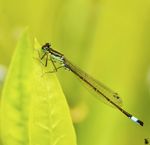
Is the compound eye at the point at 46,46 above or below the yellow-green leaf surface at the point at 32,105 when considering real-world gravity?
above

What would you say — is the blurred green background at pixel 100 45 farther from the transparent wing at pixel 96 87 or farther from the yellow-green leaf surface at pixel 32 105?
the yellow-green leaf surface at pixel 32 105

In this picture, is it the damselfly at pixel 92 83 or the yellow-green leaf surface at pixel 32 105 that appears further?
the damselfly at pixel 92 83

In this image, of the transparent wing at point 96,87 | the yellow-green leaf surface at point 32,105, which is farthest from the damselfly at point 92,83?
the yellow-green leaf surface at point 32,105

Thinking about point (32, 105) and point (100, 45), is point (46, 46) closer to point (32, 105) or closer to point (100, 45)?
point (100, 45)

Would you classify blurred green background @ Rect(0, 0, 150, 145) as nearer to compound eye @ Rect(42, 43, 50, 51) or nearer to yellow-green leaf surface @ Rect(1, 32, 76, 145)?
compound eye @ Rect(42, 43, 50, 51)

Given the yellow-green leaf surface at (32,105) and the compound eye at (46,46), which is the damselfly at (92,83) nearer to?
the compound eye at (46,46)
